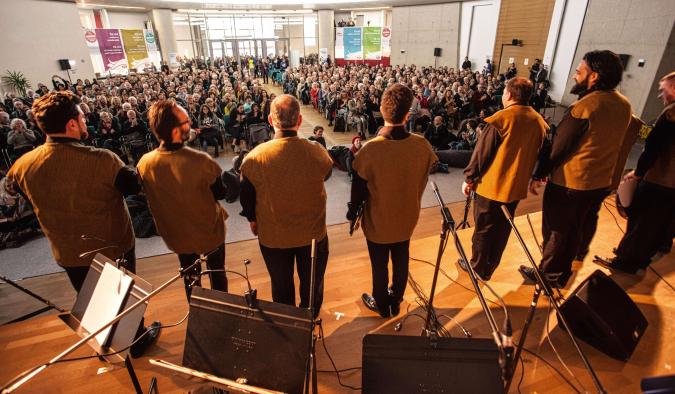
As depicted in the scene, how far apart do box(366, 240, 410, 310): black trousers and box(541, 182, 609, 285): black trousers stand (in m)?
1.05

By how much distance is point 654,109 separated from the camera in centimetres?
734

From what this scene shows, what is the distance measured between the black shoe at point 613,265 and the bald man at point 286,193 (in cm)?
237

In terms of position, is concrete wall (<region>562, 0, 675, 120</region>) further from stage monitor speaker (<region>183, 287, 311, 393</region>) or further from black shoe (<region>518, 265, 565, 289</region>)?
stage monitor speaker (<region>183, 287, 311, 393</region>)

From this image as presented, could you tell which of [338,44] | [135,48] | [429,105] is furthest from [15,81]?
[338,44]

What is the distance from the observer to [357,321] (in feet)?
7.36

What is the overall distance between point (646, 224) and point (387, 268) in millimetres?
2009

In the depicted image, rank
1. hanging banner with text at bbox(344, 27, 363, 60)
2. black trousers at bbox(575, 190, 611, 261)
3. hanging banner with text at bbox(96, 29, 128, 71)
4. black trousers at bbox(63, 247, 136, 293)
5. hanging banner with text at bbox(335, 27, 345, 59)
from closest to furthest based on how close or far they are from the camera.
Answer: black trousers at bbox(63, 247, 136, 293), black trousers at bbox(575, 190, 611, 261), hanging banner with text at bbox(96, 29, 128, 71), hanging banner with text at bbox(344, 27, 363, 60), hanging banner with text at bbox(335, 27, 345, 59)

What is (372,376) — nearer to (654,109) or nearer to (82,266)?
(82,266)

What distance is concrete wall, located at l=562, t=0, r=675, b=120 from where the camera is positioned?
6984 mm

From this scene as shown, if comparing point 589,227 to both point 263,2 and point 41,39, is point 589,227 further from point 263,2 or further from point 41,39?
point 263,2

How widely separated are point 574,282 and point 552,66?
1021 cm

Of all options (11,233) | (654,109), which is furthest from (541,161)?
(654,109)

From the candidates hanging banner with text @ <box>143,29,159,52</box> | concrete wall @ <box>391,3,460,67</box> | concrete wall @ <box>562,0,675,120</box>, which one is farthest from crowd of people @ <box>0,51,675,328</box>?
hanging banner with text @ <box>143,29,159,52</box>

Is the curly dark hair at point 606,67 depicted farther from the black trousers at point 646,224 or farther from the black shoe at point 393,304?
the black shoe at point 393,304
